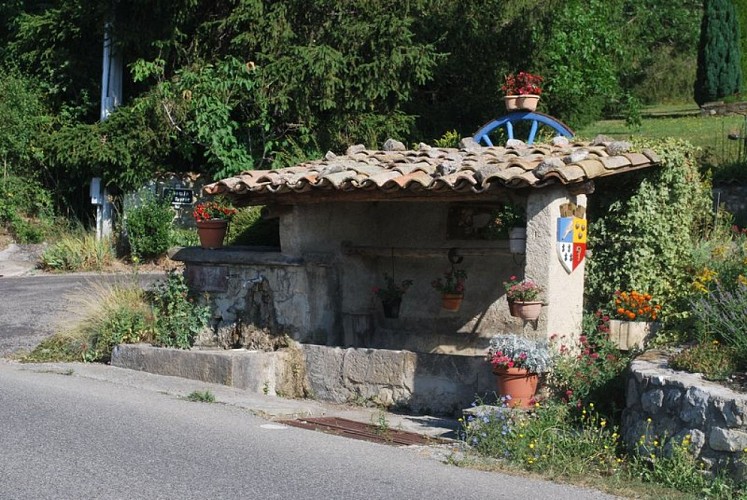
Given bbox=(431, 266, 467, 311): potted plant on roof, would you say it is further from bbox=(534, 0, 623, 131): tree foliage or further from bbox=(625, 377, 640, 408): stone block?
bbox=(534, 0, 623, 131): tree foliage

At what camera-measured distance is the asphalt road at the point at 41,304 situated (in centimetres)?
1299

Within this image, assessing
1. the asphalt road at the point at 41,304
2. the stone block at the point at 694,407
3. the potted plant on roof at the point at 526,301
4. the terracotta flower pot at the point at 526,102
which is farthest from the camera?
the terracotta flower pot at the point at 526,102

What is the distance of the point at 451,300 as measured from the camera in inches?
456

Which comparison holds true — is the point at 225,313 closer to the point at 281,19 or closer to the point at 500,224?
the point at 500,224

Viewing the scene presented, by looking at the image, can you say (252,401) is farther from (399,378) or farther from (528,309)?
(528,309)

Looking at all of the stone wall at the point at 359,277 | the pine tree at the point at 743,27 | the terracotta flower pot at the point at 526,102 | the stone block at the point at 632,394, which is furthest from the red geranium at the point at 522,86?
the pine tree at the point at 743,27

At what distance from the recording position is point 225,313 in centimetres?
1188

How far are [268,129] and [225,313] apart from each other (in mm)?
7126

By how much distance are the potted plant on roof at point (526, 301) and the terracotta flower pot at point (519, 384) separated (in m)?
0.59

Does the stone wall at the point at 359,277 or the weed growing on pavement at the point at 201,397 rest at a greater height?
the stone wall at the point at 359,277

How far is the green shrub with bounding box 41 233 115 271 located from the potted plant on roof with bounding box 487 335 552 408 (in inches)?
422

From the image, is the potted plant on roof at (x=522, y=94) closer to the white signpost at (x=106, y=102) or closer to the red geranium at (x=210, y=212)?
the red geranium at (x=210, y=212)

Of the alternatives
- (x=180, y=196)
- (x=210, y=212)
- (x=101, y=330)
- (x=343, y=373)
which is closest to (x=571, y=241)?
(x=343, y=373)

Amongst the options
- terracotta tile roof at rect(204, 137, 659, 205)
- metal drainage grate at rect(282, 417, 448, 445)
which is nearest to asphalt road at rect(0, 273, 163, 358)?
terracotta tile roof at rect(204, 137, 659, 205)
